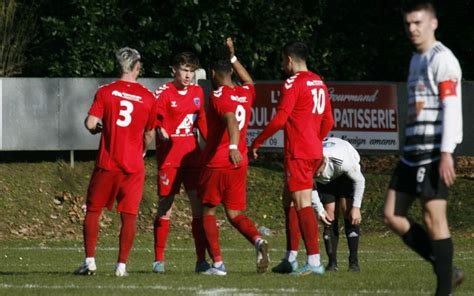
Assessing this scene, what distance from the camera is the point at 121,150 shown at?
12.2 metres

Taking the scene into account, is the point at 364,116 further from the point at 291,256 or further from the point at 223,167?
the point at 223,167

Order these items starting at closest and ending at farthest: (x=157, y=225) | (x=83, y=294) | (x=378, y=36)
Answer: (x=83, y=294), (x=157, y=225), (x=378, y=36)

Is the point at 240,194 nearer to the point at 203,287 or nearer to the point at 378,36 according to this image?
the point at 203,287

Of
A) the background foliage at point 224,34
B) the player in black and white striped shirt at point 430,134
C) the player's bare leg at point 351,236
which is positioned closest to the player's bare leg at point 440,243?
the player in black and white striped shirt at point 430,134

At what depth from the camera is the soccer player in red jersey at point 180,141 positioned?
1316cm

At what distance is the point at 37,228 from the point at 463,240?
654 cm

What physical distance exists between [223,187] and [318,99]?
119 cm

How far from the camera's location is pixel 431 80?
31.2ft

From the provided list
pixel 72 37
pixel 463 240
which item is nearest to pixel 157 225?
pixel 463 240

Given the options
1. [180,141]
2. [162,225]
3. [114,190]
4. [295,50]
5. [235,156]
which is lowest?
[162,225]

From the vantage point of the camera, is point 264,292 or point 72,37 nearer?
point 264,292

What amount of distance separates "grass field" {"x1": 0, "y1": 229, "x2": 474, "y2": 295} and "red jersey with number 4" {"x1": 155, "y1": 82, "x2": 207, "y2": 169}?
1.11m

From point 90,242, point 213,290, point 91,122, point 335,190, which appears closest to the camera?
point 213,290

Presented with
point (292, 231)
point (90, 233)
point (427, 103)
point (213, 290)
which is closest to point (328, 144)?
point (292, 231)
